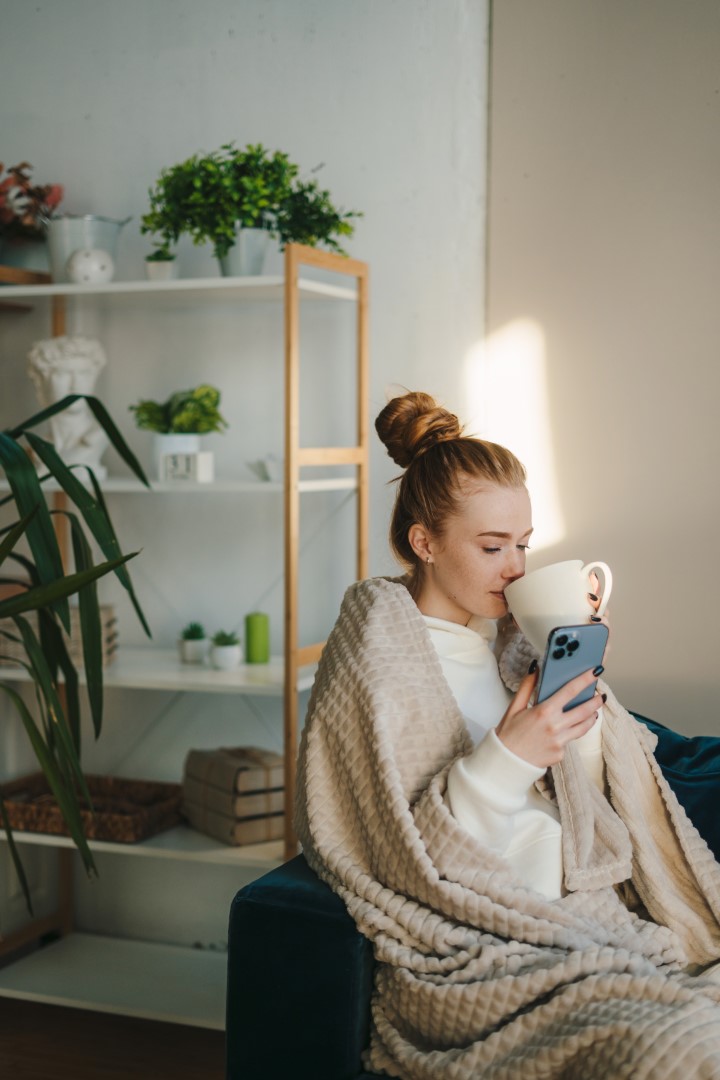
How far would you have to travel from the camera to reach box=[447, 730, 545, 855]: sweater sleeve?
4.42 ft

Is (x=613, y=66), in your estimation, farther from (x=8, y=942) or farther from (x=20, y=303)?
(x=8, y=942)

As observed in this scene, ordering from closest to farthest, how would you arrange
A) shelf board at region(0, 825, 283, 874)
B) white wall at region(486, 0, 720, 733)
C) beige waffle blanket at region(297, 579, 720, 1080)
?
beige waffle blanket at region(297, 579, 720, 1080)
white wall at region(486, 0, 720, 733)
shelf board at region(0, 825, 283, 874)

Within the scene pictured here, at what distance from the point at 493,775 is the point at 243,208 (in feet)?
4.60

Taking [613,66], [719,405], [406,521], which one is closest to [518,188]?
[613,66]

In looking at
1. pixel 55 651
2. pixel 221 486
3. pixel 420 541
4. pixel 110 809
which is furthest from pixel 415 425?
pixel 110 809

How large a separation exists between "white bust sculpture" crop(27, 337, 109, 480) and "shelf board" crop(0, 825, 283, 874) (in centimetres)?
80

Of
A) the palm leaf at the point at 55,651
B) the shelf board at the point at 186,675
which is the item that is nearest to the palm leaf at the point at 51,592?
the palm leaf at the point at 55,651

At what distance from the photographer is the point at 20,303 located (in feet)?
9.32

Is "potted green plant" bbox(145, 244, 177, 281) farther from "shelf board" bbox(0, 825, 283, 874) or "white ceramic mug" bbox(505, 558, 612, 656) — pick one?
"white ceramic mug" bbox(505, 558, 612, 656)

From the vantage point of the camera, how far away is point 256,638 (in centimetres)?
258

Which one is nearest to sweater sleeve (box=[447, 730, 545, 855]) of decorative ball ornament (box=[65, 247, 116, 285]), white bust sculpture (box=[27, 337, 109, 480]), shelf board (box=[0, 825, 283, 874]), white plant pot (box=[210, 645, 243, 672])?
shelf board (box=[0, 825, 283, 874])

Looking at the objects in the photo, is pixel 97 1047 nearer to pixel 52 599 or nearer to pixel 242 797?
pixel 242 797

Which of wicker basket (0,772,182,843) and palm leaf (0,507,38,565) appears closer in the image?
palm leaf (0,507,38,565)

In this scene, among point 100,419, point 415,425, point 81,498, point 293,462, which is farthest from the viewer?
point 293,462
